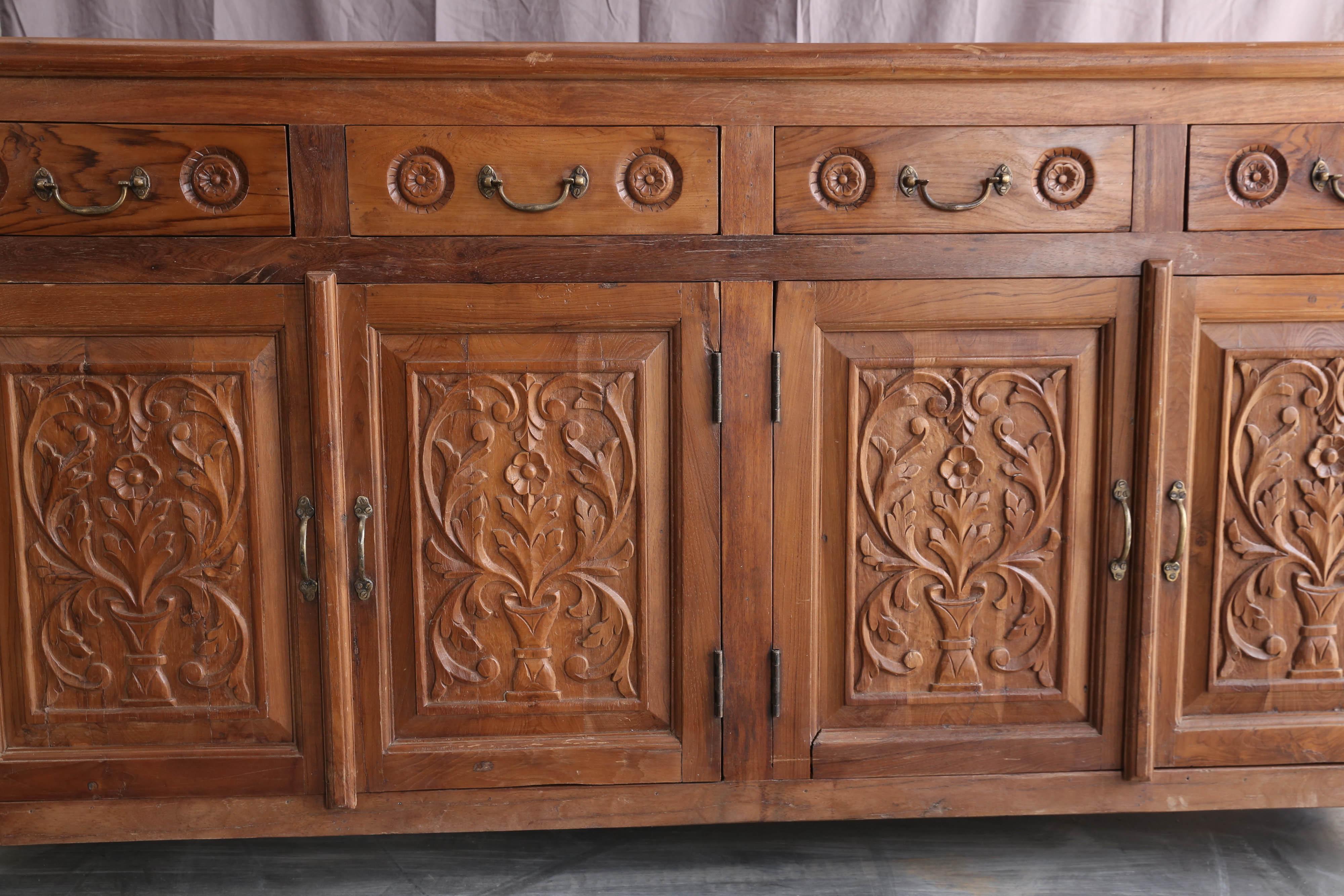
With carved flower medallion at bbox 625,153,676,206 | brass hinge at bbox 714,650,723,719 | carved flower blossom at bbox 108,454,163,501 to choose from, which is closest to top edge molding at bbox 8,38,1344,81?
carved flower medallion at bbox 625,153,676,206

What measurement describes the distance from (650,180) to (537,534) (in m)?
0.52

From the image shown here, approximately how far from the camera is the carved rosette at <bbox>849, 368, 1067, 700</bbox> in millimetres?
1398

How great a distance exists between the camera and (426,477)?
54.3 inches

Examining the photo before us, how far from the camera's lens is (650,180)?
1341mm

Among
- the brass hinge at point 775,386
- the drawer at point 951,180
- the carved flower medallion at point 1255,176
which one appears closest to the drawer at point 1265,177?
the carved flower medallion at point 1255,176

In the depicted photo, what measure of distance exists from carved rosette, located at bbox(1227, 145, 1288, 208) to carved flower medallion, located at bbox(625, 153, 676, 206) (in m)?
0.79

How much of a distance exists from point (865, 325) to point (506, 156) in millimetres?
552

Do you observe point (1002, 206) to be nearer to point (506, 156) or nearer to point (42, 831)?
point (506, 156)

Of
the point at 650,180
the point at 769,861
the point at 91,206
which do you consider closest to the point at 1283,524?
the point at 769,861

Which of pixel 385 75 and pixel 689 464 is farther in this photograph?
pixel 689 464

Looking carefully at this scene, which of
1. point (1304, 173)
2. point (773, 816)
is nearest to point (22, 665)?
point (773, 816)

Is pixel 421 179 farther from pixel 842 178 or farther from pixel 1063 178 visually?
pixel 1063 178

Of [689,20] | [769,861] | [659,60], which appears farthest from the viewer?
[689,20]

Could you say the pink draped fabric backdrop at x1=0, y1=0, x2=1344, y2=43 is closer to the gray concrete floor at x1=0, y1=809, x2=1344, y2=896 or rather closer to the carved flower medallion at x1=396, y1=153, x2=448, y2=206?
the carved flower medallion at x1=396, y1=153, x2=448, y2=206
